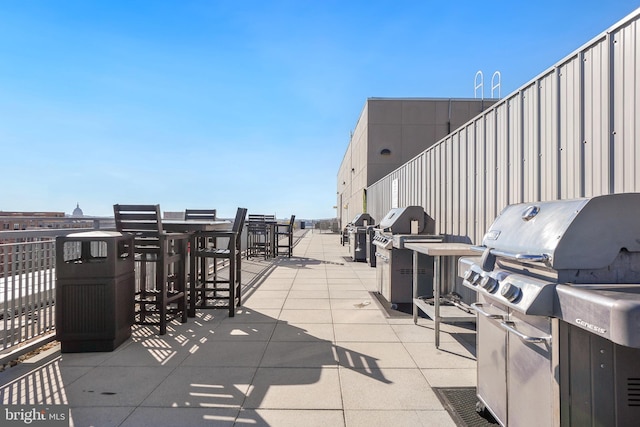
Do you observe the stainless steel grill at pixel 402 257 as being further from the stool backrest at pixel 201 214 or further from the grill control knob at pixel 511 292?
the stool backrest at pixel 201 214

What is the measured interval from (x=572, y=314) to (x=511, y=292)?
342 millimetres

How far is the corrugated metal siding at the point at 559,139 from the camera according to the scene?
2.29m

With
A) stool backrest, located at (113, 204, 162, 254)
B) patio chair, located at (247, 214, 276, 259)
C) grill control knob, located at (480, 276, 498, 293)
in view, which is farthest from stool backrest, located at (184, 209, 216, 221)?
grill control knob, located at (480, 276, 498, 293)

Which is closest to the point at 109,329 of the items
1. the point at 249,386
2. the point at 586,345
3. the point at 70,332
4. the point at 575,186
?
the point at 70,332

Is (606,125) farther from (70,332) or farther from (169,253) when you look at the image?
(70,332)

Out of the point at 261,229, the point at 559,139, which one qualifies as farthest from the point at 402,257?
the point at 261,229

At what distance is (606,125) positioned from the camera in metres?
2.42

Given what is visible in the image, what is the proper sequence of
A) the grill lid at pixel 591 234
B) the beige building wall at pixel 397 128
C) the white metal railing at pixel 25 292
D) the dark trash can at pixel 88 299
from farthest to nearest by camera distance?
the beige building wall at pixel 397 128
the dark trash can at pixel 88 299
the white metal railing at pixel 25 292
the grill lid at pixel 591 234

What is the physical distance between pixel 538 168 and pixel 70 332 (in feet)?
16.2

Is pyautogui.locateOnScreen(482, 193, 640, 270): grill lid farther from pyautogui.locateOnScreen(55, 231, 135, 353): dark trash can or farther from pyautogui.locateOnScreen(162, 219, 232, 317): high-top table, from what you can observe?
pyautogui.locateOnScreen(162, 219, 232, 317): high-top table
